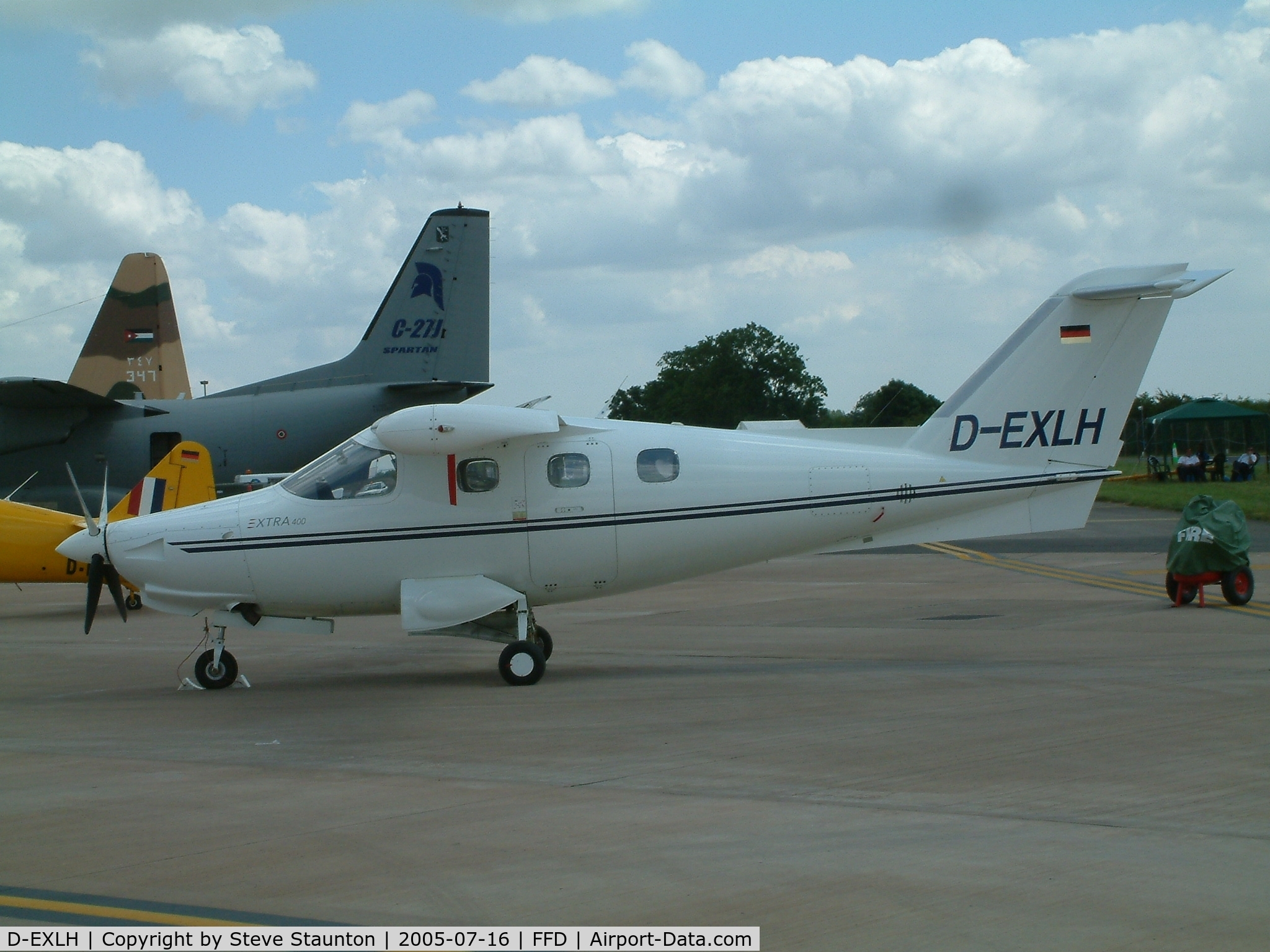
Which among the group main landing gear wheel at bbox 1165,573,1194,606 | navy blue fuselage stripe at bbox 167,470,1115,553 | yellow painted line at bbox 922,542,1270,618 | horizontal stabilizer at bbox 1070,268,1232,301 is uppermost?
horizontal stabilizer at bbox 1070,268,1232,301

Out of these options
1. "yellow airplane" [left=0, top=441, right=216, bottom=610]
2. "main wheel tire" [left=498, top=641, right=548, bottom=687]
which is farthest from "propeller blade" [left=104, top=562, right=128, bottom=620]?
"yellow airplane" [left=0, top=441, right=216, bottom=610]

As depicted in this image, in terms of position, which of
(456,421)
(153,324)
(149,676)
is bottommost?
(149,676)

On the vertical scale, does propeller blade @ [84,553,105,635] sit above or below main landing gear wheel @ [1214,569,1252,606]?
above

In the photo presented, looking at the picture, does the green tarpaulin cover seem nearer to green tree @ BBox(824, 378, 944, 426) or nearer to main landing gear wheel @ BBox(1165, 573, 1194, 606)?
main landing gear wheel @ BBox(1165, 573, 1194, 606)

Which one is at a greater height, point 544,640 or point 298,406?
point 298,406

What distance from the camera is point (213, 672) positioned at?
11883 millimetres

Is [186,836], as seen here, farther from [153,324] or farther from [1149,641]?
[153,324]

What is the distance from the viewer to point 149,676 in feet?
42.4

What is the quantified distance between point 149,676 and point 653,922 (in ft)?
32.6

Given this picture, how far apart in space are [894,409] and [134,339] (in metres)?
46.5

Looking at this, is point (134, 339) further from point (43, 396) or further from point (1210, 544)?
point (1210, 544)

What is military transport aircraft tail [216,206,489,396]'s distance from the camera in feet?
79.3

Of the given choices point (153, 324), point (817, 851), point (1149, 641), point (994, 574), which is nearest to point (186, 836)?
point (817, 851)

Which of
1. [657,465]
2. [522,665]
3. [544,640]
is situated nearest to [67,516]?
[544,640]
